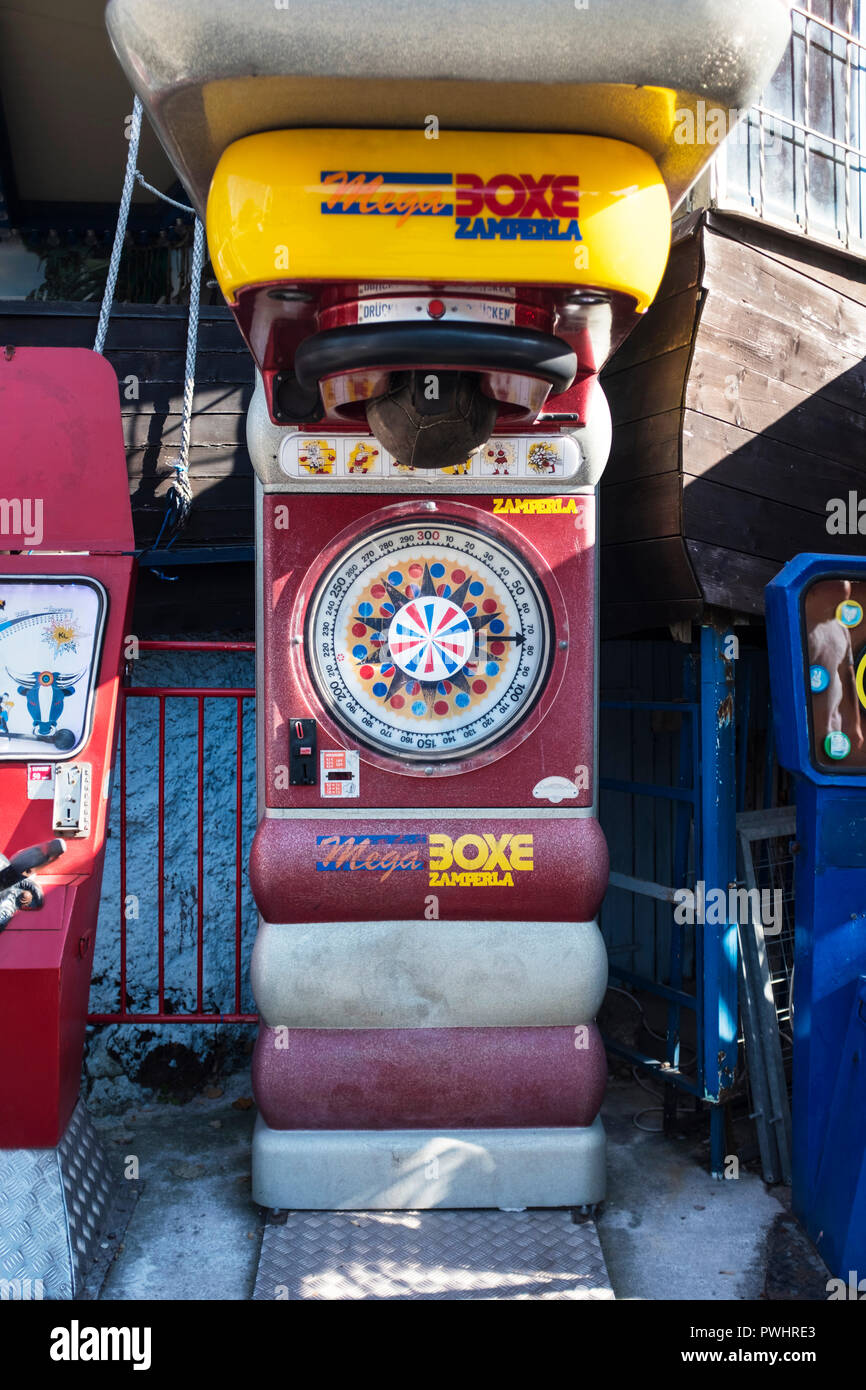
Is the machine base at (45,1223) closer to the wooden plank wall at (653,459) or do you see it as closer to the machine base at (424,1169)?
the machine base at (424,1169)

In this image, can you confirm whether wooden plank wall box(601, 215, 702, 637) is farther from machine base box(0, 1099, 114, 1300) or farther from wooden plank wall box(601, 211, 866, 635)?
machine base box(0, 1099, 114, 1300)

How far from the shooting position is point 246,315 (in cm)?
221

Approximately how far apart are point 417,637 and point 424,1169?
4.49ft

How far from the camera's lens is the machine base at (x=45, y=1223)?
2.26 meters

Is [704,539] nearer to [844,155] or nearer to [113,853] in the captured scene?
[844,155]

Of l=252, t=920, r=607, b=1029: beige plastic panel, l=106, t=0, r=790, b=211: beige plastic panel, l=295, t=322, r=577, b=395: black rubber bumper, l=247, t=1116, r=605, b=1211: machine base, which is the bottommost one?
l=247, t=1116, r=605, b=1211: machine base

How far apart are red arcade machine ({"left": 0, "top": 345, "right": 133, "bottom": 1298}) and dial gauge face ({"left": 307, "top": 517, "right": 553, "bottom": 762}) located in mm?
604

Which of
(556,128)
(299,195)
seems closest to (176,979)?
(299,195)

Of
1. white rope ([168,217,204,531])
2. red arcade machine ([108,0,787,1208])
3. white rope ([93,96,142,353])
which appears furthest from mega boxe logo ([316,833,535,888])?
white rope ([93,96,142,353])

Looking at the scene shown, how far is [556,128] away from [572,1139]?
7.73 ft

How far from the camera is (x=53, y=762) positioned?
8.69 ft

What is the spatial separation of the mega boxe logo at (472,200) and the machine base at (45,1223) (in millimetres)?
2179

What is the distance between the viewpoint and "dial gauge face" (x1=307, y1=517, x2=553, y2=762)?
8.82 ft

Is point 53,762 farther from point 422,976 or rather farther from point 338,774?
point 422,976
